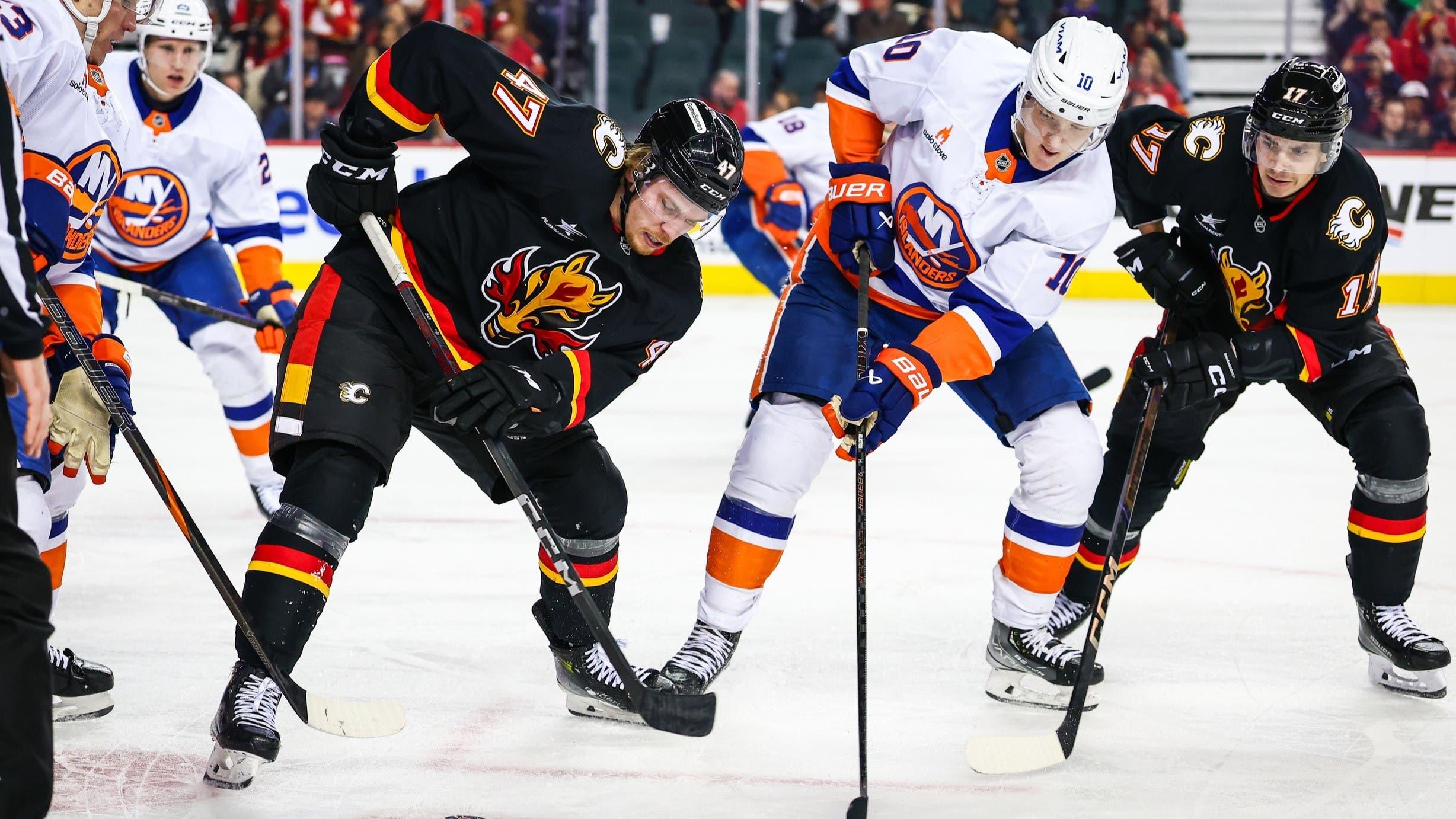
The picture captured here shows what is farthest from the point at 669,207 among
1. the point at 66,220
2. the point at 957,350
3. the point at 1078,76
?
the point at 66,220

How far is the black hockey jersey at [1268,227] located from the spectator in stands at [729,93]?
6.00 m

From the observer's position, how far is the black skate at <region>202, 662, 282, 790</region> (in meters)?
2.11

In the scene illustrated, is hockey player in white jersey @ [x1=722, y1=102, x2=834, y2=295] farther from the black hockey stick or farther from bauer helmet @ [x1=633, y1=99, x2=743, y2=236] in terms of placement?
the black hockey stick

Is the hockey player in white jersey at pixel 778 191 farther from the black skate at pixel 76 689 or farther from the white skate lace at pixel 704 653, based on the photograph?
the black skate at pixel 76 689

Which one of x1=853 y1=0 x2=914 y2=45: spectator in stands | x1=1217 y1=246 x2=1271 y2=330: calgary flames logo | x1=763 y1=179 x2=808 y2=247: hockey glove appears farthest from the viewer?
x1=853 y1=0 x2=914 y2=45: spectator in stands

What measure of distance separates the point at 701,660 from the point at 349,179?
0.97 m

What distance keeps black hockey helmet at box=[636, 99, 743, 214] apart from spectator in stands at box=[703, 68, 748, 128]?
658 cm

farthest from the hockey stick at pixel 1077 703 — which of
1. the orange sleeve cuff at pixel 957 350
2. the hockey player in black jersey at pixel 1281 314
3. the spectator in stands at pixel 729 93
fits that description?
the spectator in stands at pixel 729 93

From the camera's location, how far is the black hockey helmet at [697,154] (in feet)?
7.52

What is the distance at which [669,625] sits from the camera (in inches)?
124

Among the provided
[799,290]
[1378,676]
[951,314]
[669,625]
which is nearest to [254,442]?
[669,625]

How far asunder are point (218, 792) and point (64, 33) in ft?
3.68

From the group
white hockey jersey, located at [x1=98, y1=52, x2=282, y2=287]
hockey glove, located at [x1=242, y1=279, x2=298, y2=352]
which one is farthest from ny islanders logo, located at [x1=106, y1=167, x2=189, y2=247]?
hockey glove, located at [x1=242, y1=279, x2=298, y2=352]

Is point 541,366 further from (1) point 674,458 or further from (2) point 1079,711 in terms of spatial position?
(1) point 674,458
